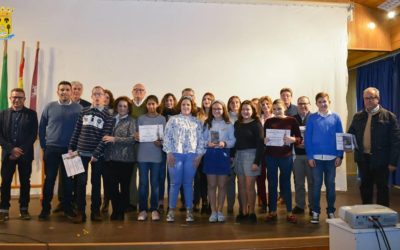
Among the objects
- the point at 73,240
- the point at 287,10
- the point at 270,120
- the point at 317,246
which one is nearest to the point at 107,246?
the point at 73,240

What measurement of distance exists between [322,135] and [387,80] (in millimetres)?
3917

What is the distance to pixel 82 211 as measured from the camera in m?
3.46

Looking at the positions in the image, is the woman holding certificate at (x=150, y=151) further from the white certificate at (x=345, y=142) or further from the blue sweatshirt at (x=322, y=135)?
the white certificate at (x=345, y=142)

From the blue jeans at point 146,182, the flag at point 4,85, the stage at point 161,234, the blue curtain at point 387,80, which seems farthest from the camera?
the blue curtain at point 387,80

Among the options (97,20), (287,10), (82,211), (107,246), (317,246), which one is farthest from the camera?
(287,10)

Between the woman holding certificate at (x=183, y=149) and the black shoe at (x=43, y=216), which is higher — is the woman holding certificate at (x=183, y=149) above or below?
above

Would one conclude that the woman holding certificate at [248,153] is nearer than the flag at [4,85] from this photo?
Yes

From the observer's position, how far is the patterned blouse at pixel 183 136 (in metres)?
3.40

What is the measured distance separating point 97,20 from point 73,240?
3.66 metres

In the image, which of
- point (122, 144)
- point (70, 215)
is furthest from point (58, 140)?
point (70, 215)

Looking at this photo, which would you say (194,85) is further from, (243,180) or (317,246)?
(317,246)

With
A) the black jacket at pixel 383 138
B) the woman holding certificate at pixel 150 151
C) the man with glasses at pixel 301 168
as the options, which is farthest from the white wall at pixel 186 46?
the black jacket at pixel 383 138

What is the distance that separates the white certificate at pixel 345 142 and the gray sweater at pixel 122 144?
215 centimetres

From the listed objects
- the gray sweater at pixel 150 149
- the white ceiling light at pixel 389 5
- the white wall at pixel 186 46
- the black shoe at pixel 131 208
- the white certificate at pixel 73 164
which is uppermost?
the white ceiling light at pixel 389 5
